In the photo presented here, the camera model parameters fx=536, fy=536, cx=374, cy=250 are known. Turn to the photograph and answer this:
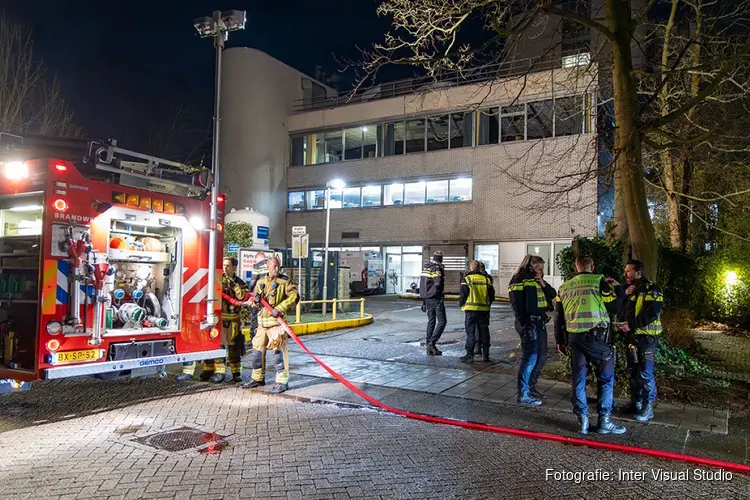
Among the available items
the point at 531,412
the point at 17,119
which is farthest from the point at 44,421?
the point at 17,119

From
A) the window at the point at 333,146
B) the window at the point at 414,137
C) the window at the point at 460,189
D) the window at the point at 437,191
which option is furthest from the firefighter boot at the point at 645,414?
the window at the point at 333,146

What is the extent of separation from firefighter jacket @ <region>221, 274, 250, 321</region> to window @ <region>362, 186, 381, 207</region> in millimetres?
22012

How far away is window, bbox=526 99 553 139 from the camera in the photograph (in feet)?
81.1

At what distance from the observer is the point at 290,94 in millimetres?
32969

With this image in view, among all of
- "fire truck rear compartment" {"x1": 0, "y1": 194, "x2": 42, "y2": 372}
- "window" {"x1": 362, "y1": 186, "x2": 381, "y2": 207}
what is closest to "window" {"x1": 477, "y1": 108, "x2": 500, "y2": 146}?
"window" {"x1": 362, "y1": 186, "x2": 381, "y2": 207}

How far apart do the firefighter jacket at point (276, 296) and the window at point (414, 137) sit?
2270 cm

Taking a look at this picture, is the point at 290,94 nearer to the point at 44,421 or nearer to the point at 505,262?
the point at 505,262

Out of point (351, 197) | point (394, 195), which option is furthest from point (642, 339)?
point (351, 197)

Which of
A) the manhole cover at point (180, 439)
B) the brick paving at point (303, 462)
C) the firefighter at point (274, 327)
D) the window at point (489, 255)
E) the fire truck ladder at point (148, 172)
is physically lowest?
the manhole cover at point (180, 439)

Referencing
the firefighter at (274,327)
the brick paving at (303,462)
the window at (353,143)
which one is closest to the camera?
the brick paving at (303,462)

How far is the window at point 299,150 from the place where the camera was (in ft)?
108

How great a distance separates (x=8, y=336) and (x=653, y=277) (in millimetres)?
8470

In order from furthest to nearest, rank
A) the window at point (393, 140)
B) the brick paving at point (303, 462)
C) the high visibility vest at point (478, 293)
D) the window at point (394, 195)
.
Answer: the window at point (393, 140) → the window at point (394, 195) → the high visibility vest at point (478, 293) → the brick paving at point (303, 462)

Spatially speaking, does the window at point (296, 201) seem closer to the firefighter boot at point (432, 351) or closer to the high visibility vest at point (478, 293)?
the firefighter boot at point (432, 351)
